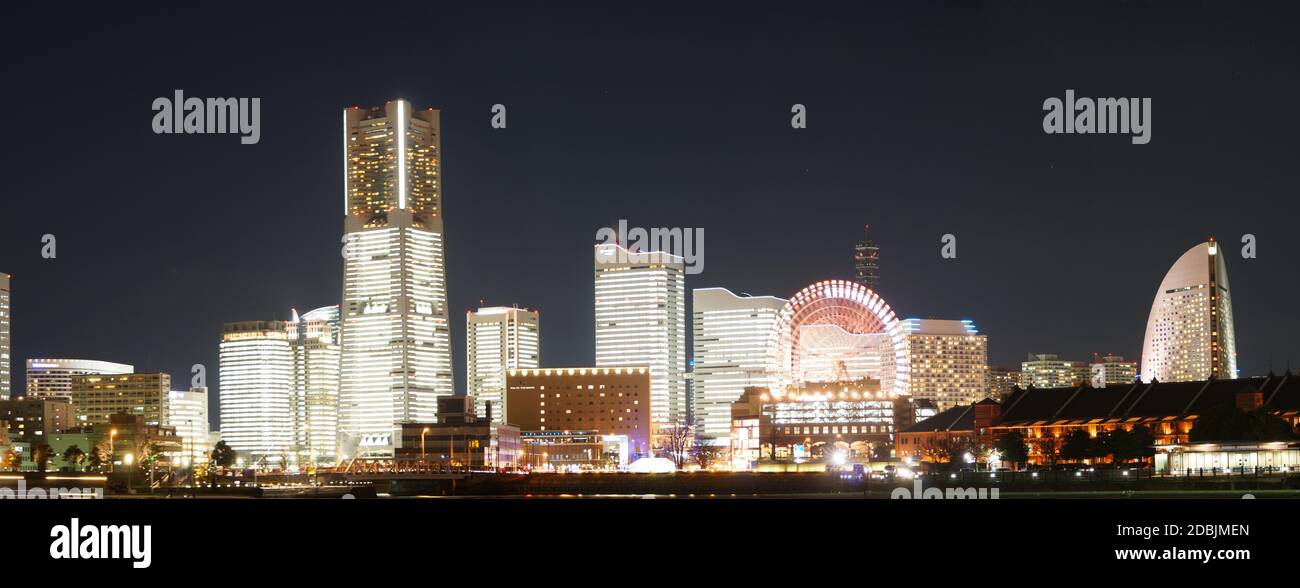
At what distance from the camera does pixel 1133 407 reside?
181m

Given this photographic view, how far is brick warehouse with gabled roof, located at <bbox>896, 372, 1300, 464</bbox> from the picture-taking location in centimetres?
16925

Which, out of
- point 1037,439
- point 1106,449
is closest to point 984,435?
point 1037,439

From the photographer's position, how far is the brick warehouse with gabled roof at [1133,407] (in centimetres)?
16925

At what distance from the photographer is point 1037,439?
185 m
